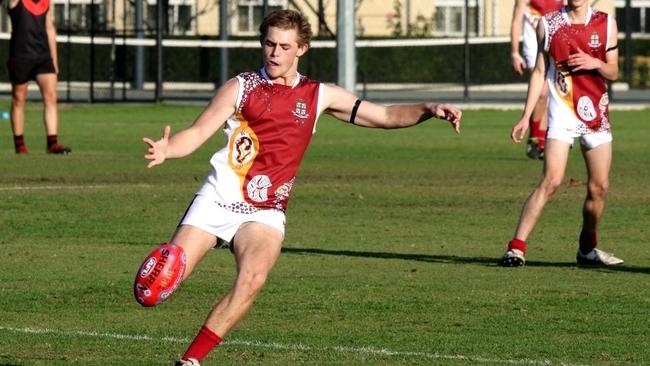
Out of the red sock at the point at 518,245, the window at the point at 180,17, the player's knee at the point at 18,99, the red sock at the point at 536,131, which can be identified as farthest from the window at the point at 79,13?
the red sock at the point at 518,245

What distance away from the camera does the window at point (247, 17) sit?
4962 cm

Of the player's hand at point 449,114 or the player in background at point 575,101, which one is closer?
the player's hand at point 449,114

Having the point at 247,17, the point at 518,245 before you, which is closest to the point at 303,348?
the point at 518,245

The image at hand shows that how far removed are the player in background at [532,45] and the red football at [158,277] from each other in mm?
12787

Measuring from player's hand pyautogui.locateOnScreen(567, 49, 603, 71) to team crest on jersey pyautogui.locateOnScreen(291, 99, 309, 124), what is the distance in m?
4.28

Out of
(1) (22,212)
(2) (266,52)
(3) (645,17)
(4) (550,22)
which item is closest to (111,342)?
(2) (266,52)

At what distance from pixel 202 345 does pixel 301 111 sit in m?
1.29

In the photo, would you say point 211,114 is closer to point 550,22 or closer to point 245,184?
point 245,184

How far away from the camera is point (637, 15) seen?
54312mm

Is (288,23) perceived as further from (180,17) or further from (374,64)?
(180,17)

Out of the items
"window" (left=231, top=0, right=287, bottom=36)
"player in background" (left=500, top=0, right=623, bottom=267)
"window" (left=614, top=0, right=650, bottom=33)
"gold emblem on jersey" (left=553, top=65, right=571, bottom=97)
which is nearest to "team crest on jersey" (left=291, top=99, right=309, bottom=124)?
"player in background" (left=500, top=0, right=623, bottom=267)

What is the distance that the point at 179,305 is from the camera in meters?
10.4

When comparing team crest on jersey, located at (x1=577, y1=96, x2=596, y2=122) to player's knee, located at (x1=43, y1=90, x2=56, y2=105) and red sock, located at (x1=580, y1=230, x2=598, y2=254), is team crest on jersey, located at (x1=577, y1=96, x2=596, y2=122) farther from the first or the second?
player's knee, located at (x1=43, y1=90, x2=56, y2=105)

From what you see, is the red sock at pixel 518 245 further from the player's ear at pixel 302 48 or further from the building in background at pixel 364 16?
the building in background at pixel 364 16
